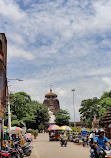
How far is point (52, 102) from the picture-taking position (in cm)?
10944

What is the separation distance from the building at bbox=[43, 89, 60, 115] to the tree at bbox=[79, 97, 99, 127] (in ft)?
113

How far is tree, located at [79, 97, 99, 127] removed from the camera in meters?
69.6

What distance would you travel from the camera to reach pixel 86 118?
7088 centimetres

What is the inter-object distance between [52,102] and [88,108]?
127 ft

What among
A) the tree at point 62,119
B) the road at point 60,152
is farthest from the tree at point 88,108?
the road at point 60,152

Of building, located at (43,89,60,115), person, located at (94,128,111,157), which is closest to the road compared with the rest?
person, located at (94,128,111,157)

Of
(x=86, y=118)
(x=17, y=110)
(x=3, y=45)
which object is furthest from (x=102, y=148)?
(x=86, y=118)

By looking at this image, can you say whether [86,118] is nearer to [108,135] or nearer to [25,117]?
[25,117]

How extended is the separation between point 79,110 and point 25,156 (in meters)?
58.6

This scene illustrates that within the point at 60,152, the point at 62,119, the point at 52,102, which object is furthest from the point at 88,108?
the point at 60,152

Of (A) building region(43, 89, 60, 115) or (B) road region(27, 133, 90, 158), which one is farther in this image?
(A) building region(43, 89, 60, 115)

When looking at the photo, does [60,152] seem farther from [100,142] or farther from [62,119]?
[62,119]

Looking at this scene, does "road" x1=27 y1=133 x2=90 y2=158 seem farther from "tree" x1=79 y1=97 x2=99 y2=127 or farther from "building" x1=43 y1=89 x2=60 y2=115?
"building" x1=43 y1=89 x2=60 y2=115

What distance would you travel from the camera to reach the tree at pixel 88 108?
6962 cm
